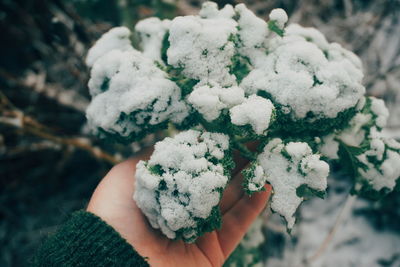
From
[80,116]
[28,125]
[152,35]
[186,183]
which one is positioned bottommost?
[80,116]

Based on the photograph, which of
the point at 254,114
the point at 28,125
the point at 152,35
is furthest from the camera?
the point at 28,125

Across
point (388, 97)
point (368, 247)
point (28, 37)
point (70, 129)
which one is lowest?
point (70, 129)

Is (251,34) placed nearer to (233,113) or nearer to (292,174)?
(233,113)

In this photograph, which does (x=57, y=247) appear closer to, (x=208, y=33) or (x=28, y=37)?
(x=208, y=33)

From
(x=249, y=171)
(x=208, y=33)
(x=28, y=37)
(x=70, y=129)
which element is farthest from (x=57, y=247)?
(x=28, y=37)

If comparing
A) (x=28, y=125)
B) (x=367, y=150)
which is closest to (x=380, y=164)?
(x=367, y=150)
